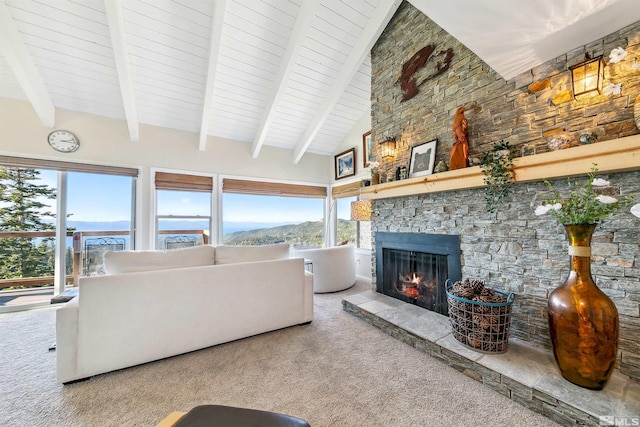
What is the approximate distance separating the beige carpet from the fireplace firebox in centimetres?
79

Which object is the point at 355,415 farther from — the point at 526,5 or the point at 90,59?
the point at 90,59

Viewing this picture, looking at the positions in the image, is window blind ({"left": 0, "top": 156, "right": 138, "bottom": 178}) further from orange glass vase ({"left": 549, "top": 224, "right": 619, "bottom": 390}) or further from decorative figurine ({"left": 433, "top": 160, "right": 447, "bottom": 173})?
orange glass vase ({"left": 549, "top": 224, "right": 619, "bottom": 390})

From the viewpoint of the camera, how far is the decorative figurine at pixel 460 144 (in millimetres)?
2418

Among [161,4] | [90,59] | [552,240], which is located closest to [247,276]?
[552,240]

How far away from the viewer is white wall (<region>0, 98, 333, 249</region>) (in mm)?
3393

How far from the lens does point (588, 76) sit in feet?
5.57

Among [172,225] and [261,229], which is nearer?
[172,225]

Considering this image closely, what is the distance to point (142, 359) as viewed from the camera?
2.01 metres

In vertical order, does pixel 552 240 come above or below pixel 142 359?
above

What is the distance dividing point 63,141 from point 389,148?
4.76 m

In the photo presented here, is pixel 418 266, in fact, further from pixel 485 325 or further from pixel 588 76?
pixel 588 76

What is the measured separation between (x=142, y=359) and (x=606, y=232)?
142 inches

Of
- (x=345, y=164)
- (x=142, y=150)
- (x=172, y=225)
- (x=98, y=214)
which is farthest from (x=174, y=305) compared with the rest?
(x=345, y=164)

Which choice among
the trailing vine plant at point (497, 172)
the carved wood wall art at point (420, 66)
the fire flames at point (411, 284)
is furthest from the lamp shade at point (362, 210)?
the trailing vine plant at point (497, 172)
